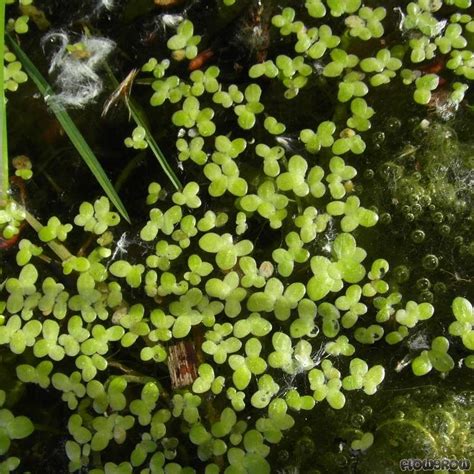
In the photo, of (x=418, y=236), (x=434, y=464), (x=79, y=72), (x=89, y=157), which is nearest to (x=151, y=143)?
(x=89, y=157)

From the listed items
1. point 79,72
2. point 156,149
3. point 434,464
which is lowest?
point 434,464

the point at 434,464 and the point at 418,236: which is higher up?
the point at 418,236

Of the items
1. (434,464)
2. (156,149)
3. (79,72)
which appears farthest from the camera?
(79,72)

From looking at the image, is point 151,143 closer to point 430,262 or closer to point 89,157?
point 89,157

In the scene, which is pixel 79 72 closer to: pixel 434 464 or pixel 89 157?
pixel 89 157

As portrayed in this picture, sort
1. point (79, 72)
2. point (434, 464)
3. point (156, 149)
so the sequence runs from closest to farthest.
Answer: point (434, 464) < point (156, 149) < point (79, 72)

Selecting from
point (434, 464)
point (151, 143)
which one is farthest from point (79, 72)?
point (434, 464)

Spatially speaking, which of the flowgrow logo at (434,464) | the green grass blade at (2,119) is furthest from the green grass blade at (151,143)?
the flowgrow logo at (434,464)

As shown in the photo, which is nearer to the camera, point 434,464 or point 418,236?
point 434,464
